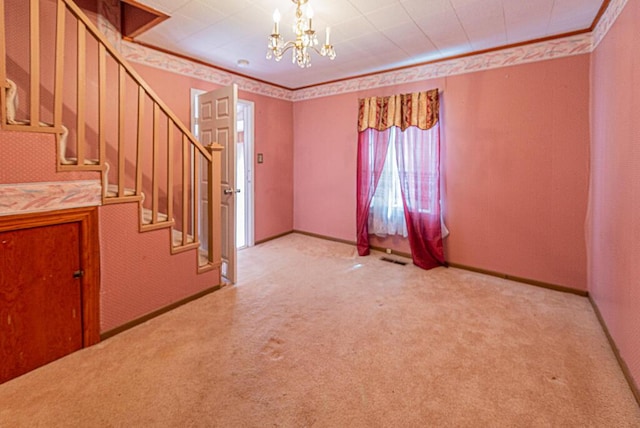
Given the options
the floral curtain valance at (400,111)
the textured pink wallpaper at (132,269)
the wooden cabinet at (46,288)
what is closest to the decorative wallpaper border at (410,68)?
the floral curtain valance at (400,111)

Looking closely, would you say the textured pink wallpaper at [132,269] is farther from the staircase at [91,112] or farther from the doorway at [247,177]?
the doorway at [247,177]

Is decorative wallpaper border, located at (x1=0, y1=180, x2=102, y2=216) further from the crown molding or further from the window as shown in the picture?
the crown molding

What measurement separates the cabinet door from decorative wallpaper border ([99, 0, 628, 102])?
2093 mm

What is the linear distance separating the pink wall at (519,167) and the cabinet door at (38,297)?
361 centimetres

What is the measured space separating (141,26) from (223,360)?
295 centimetres

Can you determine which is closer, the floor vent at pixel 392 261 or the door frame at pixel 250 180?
the floor vent at pixel 392 261

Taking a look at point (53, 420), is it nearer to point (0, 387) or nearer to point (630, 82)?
point (0, 387)

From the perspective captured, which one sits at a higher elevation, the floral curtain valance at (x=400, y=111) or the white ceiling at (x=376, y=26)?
the white ceiling at (x=376, y=26)

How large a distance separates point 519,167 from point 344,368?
2.73 m

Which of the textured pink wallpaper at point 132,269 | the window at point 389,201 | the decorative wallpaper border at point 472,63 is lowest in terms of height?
the textured pink wallpaper at point 132,269

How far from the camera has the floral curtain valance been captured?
3.70m

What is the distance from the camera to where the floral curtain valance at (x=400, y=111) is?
3703 mm

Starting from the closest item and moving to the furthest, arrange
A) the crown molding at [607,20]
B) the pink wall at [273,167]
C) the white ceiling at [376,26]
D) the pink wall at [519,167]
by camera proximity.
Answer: the crown molding at [607,20]
the white ceiling at [376,26]
the pink wall at [519,167]
the pink wall at [273,167]

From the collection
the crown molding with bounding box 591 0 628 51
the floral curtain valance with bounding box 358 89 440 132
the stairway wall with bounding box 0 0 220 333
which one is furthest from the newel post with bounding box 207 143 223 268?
the crown molding with bounding box 591 0 628 51
